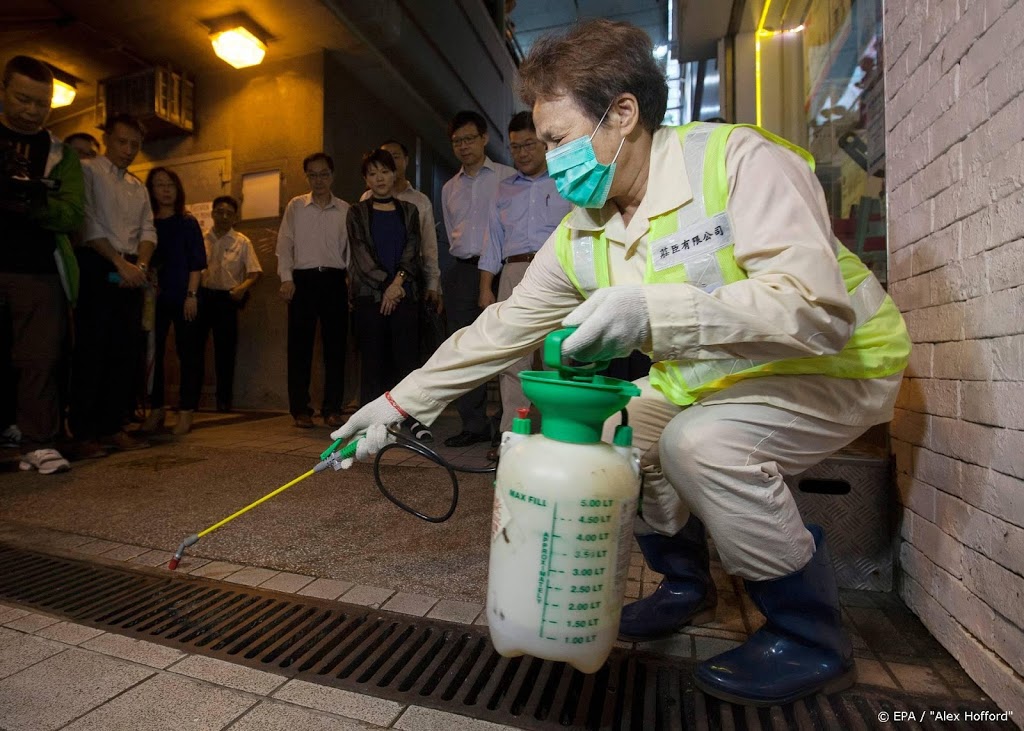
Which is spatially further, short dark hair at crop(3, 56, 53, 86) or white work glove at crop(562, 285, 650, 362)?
short dark hair at crop(3, 56, 53, 86)

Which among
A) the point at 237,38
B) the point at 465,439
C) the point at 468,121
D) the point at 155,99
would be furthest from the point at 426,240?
the point at 155,99

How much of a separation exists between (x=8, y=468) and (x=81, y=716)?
2855 millimetres

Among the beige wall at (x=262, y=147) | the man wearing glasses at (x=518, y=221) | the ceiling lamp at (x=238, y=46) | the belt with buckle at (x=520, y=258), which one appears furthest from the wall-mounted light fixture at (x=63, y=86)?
Answer: the belt with buckle at (x=520, y=258)

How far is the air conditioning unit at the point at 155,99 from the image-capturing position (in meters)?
5.50

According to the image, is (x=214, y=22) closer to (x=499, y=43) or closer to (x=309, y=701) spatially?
(x=499, y=43)

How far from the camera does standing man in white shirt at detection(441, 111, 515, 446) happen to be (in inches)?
150

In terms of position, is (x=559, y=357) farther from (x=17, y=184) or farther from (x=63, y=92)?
(x=63, y=92)

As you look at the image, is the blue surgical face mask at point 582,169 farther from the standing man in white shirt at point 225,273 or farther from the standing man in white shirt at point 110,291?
the standing man in white shirt at point 225,273

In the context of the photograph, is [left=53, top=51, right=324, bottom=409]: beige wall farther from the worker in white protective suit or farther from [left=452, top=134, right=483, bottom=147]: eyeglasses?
the worker in white protective suit

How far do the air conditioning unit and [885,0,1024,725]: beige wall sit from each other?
6.33m

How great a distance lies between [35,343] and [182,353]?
1436 millimetres

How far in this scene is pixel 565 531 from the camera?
0.92 meters

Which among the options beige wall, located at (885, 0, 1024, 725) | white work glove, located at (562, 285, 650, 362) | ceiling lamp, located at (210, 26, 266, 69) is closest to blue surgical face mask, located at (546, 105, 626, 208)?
white work glove, located at (562, 285, 650, 362)

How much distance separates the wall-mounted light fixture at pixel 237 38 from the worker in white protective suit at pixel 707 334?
487 cm
